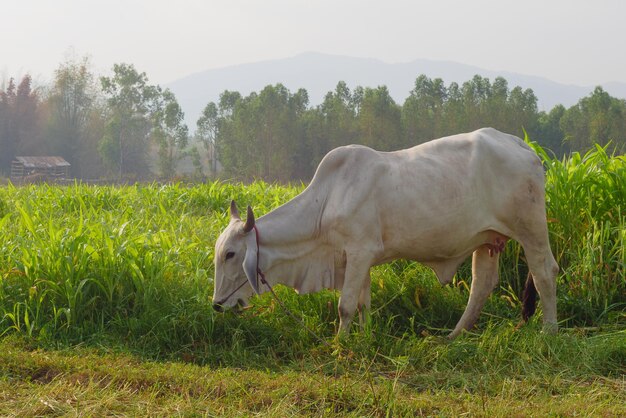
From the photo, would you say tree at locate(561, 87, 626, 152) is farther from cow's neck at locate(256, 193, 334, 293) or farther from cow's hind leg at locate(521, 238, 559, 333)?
cow's neck at locate(256, 193, 334, 293)

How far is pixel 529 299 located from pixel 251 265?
1.82 metres

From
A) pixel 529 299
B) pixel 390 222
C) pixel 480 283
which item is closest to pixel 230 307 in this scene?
pixel 390 222

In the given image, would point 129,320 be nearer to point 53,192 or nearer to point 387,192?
point 387,192

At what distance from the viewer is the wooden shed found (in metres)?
28.3

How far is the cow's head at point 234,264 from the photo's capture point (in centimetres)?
418

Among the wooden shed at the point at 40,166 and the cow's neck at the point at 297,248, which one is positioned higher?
the cow's neck at the point at 297,248

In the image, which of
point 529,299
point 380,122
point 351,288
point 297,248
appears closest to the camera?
point 351,288

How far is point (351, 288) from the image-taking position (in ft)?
13.7

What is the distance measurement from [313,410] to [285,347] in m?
1.16

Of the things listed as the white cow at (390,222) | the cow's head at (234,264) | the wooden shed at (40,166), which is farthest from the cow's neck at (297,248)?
the wooden shed at (40,166)

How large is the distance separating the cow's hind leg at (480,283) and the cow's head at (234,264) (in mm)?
1316

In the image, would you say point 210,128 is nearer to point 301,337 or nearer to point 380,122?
point 380,122

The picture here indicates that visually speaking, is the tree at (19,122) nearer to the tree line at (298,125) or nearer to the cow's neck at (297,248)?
the tree line at (298,125)

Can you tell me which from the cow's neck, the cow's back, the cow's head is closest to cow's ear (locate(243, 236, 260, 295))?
the cow's head
